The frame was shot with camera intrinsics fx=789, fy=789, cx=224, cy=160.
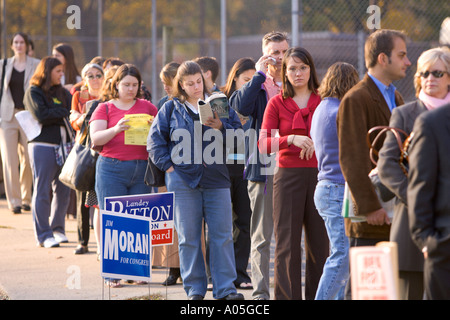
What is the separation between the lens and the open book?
6.44m

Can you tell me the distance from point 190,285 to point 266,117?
1568mm

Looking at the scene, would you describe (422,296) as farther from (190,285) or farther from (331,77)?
(190,285)

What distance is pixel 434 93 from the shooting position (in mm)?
4535

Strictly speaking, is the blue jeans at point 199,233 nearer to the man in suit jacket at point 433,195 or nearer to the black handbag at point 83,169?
the black handbag at point 83,169

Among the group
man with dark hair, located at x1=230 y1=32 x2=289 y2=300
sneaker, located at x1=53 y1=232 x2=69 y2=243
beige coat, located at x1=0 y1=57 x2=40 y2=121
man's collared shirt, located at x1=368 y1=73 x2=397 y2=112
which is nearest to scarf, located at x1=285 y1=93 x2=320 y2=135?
man with dark hair, located at x1=230 y1=32 x2=289 y2=300

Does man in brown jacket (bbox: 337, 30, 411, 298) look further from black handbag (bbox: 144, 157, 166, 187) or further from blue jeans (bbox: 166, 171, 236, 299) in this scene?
black handbag (bbox: 144, 157, 166, 187)

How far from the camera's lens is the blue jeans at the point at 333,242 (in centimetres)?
558

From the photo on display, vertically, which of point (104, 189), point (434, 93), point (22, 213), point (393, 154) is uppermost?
point (434, 93)

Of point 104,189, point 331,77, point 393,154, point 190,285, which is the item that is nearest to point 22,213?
point 104,189

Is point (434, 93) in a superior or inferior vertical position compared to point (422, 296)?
superior

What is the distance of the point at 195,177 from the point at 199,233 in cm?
50

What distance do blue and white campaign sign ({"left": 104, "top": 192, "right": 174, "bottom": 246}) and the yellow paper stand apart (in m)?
1.27
